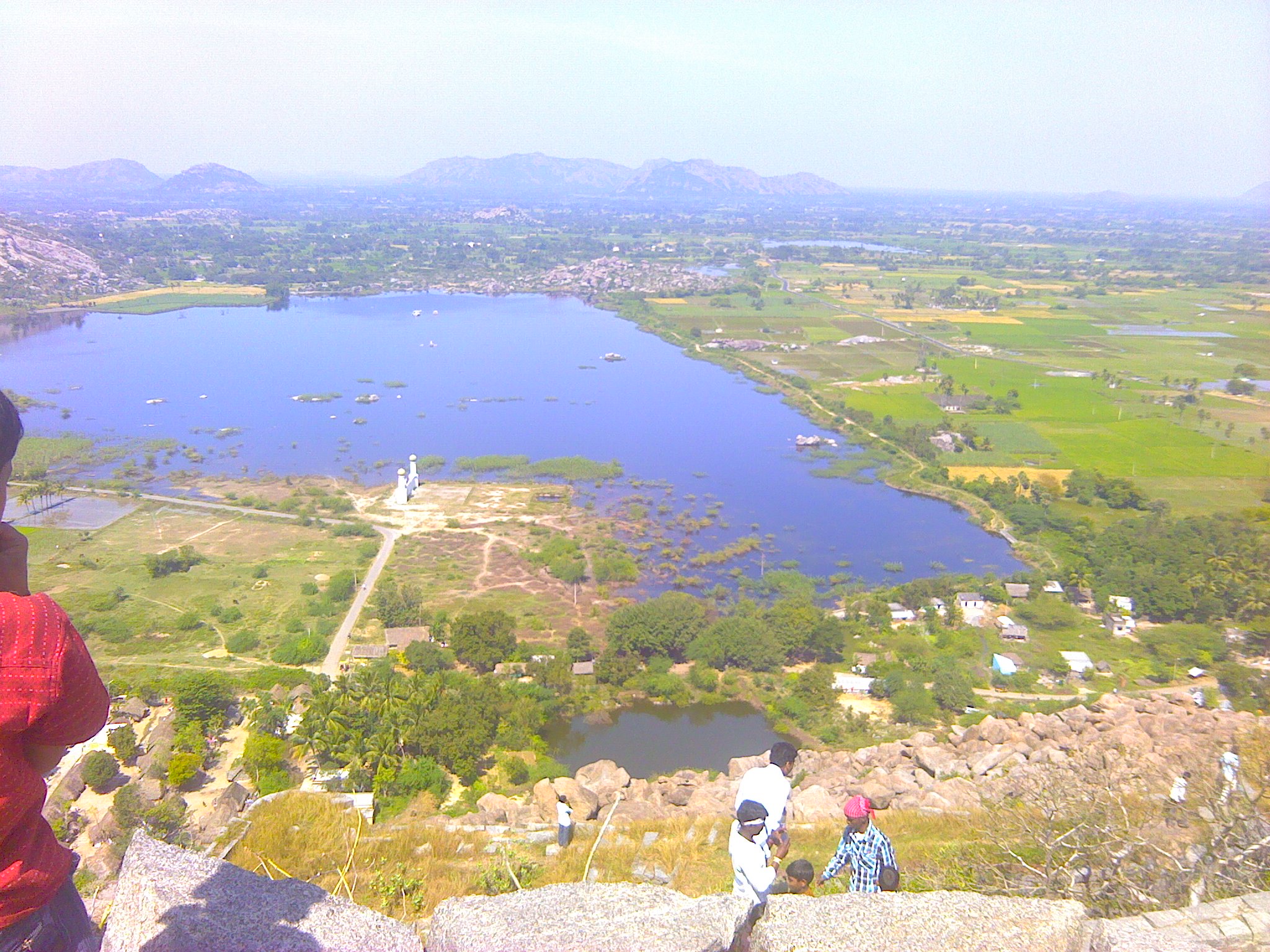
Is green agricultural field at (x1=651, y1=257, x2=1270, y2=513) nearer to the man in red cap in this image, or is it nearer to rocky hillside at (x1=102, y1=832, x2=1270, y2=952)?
the man in red cap

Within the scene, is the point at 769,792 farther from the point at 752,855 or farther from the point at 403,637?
the point at 403,637

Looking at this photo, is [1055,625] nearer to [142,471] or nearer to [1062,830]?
[1062,830]

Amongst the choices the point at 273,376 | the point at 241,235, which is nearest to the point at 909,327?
the point at 273,376

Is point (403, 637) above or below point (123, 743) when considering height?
below

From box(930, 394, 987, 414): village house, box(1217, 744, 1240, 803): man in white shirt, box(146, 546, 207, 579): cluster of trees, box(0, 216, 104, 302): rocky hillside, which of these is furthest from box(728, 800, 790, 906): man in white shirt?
box(0, 216, 104, 302): rocky hillside

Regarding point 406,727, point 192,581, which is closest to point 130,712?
point 406,727
